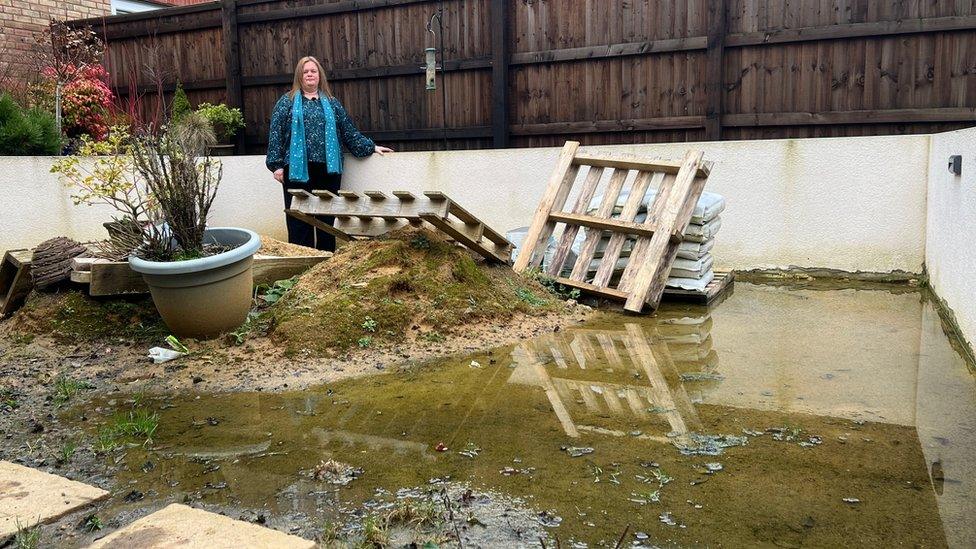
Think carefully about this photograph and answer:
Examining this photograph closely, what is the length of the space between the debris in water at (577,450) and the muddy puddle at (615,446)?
0.04 ft

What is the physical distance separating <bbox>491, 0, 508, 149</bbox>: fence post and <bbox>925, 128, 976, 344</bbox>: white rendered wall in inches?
144

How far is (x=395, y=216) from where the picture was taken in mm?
4668

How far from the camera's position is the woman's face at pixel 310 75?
20.7 feet

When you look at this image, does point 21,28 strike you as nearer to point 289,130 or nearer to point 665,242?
point 289,130

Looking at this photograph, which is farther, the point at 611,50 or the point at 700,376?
the point at 611,50

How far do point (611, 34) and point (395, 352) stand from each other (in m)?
4.41

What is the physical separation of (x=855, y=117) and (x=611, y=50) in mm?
2134

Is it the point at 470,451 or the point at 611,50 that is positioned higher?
the point at 611,50

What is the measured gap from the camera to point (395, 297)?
4336 millimetres

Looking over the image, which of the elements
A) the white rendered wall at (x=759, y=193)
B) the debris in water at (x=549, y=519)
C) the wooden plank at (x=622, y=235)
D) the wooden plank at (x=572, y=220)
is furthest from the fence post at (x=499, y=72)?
the debris in water at (x=549, y=519)

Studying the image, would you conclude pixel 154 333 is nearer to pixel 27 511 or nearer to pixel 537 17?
pixel 27 511

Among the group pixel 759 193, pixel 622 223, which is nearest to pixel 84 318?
pixel 622 223

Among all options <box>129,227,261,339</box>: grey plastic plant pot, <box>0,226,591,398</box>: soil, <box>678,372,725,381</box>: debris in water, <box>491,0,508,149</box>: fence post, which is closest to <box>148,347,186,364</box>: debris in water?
<box>0,226,591,398</box>: soil

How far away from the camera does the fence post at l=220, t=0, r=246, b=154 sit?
8.84 metres
